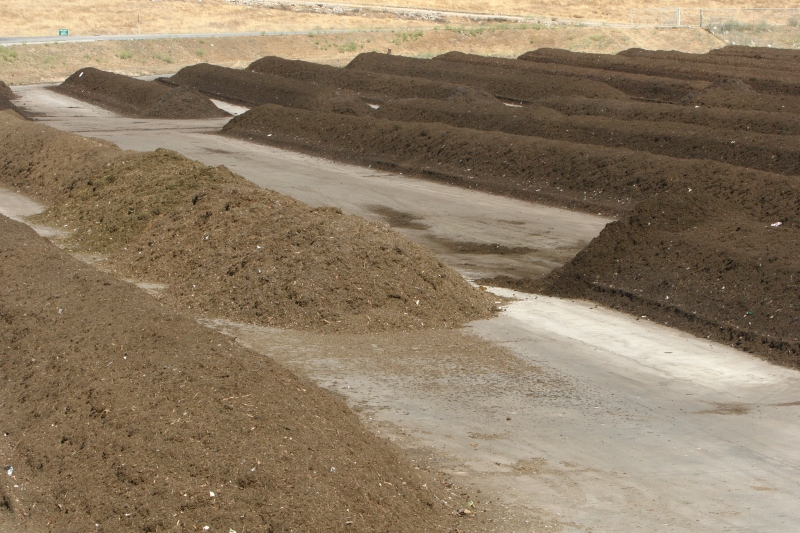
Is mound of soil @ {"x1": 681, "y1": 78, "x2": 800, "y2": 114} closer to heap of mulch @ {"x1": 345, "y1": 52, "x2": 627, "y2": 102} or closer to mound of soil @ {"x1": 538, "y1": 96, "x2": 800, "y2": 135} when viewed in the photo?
mound of soil @ {"x1": 538, "y1": 96, "x2": 800, "y2": 135}

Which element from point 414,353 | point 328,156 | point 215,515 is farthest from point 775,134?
point 215,515

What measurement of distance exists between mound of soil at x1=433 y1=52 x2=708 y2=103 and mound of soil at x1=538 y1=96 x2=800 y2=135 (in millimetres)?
6148

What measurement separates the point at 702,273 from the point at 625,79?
2606cm

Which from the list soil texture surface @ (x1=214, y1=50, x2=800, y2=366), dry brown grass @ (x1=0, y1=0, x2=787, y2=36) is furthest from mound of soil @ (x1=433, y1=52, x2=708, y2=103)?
dry brown grass @ (x1=0, y1=0, x2=787, y2=36)

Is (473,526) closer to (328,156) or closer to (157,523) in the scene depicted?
(157,523)

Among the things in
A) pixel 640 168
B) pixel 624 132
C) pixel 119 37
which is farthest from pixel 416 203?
pixel 119 37

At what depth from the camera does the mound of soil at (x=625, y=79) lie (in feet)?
115

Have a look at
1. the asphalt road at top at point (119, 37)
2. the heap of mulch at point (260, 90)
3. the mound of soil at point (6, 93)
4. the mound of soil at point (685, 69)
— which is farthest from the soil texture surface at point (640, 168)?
the asphalt road at top at point (119, 37)

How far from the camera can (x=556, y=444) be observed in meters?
8.39

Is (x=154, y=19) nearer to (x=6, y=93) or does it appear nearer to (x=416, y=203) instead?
(x=6, y=93)

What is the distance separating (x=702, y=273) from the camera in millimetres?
12789

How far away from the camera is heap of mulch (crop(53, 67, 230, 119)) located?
107 feet

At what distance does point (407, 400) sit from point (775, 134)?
1735cm

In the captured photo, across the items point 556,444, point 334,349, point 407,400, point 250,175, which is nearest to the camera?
point 556,444
